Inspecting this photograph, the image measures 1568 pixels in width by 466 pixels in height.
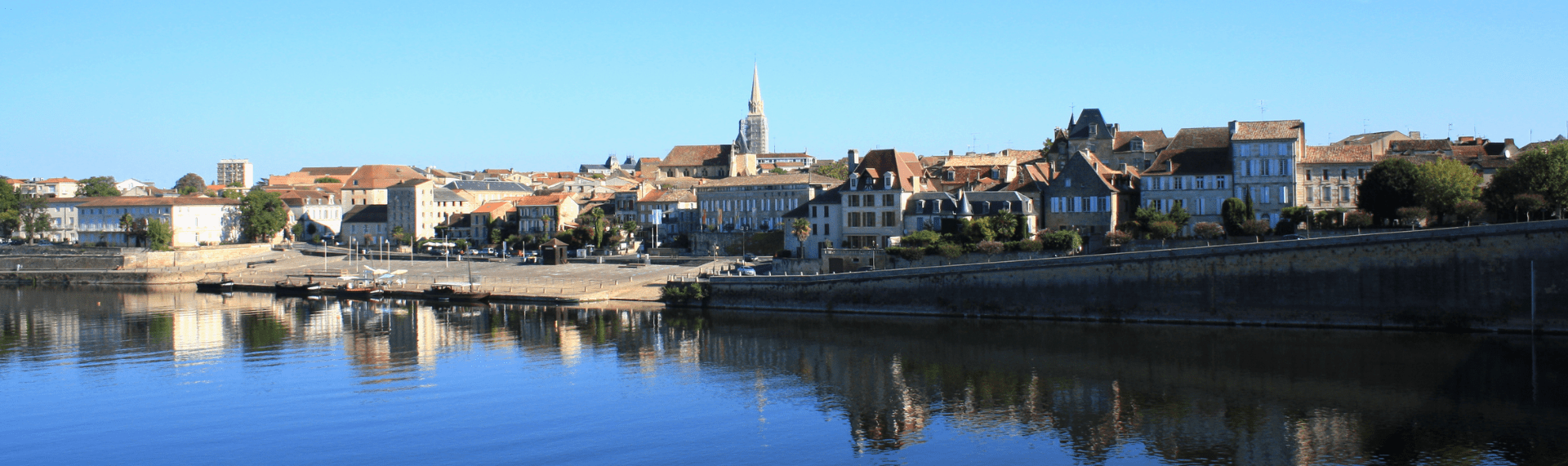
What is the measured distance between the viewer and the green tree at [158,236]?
321ft

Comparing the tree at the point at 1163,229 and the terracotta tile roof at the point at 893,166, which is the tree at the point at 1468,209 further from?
the terracotta tile roof at the point at 893,166

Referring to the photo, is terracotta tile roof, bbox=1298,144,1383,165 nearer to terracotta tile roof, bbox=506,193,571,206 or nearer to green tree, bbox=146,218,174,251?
terracotta tile roof, bbox=506,193,571,206

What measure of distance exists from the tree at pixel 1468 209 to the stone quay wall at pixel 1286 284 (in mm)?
8734

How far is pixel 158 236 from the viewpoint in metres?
98.8

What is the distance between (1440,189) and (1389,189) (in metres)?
2.29

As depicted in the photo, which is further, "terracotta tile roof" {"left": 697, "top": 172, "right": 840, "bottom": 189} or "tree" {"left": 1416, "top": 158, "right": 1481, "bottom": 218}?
"terracotta tile roof" {"left": 697, "top": 172, "right": 840, "bottom": 189}

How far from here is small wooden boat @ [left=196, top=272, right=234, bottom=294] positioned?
79.5 m

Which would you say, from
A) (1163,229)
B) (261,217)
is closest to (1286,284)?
(1163,229)

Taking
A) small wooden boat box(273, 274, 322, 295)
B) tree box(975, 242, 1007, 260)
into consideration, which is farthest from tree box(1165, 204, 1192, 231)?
small wooden boat box(273, 274, 322, 295)

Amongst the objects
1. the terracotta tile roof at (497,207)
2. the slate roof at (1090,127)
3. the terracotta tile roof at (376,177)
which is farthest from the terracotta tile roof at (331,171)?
the slate roof at (1090,127)

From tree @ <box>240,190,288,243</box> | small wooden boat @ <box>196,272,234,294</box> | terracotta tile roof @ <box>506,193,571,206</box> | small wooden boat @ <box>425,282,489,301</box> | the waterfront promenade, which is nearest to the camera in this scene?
the waterfront promenade

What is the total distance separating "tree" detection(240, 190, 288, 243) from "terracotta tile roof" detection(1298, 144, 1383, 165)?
3540 inches

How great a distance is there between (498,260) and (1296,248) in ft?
185

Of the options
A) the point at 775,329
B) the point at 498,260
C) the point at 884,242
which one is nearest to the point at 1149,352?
the point at 775,329
